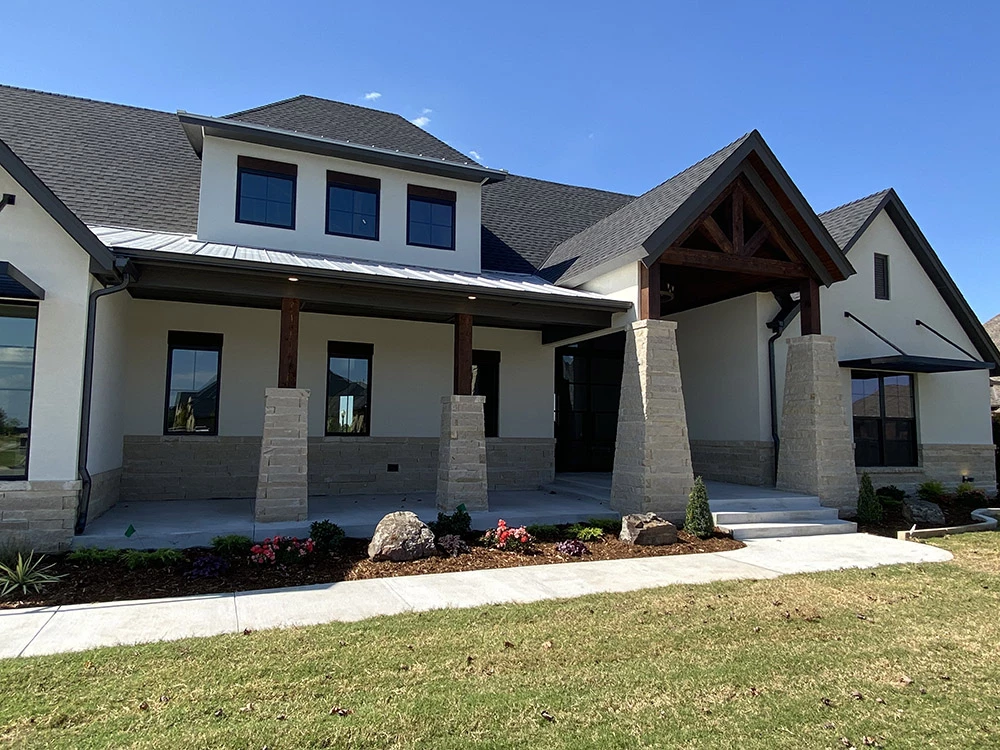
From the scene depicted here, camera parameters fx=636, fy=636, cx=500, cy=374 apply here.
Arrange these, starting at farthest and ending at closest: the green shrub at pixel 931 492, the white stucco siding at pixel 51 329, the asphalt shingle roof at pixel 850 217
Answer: the asphalt shingle roof at pixel 850 217
the green shrub at pixel 931 492
the white stucco siding at pixel 51 329

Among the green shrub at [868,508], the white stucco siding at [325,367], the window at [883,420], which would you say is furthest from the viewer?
A: the window at [883,420]

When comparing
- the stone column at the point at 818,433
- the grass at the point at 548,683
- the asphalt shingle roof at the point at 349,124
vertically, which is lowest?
the grass at the point at 548,683

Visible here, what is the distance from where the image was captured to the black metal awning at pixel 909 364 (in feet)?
44.3

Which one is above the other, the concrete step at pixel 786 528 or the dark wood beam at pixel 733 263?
the dark wood beam at pixel 733 263

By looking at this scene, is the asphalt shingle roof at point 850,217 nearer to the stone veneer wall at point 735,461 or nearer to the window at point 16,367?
the stone veneer wall at point 735,461

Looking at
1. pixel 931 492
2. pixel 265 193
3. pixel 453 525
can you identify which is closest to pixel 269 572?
pixel 453 525

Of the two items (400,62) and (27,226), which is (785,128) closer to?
(400,62)

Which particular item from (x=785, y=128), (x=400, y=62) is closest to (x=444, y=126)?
(x=400, y=62)

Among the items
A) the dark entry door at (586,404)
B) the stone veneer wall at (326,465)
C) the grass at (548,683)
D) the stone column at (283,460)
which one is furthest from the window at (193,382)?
the dark entry door at (586,404)

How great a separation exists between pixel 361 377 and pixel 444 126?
6676mm

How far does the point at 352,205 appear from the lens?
42.6 feet

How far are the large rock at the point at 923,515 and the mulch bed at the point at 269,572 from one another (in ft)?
16.4

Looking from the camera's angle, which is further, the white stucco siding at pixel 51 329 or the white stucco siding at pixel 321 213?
the white stucco siding at pixel 321 213

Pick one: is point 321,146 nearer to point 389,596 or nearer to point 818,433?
point 389,596
